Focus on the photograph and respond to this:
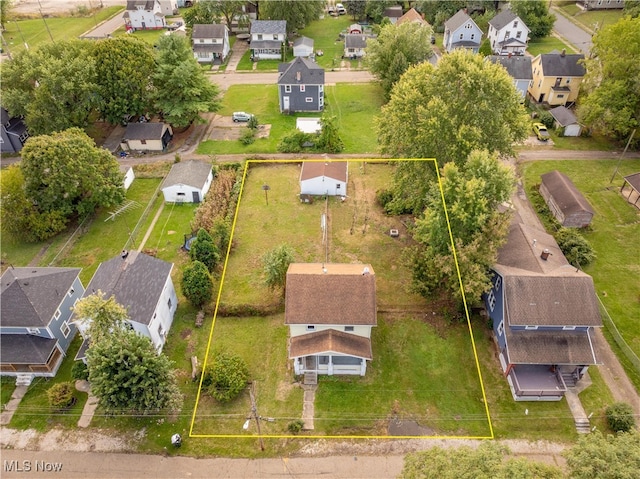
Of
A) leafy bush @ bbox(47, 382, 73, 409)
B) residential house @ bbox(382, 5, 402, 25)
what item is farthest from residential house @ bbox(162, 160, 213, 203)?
residential house @ bbox(382, 5, 402, 25)

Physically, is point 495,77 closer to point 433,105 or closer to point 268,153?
point 433,105

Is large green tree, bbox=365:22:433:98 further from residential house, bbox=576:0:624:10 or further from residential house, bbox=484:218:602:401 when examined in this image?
residential house, bbox=576:0:624:10

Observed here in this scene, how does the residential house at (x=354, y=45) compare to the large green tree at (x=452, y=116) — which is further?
the residential house at (x=354, y=45)

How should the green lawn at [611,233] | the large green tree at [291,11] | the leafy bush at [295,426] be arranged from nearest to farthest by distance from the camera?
1. the leafy bush at [295,426]
2. the green lawn at [611,233]
3. the large green tree at [291,11]

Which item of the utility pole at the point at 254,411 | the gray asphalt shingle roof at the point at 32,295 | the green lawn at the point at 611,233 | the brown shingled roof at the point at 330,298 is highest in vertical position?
the brown shingled roof at the point at 330,298

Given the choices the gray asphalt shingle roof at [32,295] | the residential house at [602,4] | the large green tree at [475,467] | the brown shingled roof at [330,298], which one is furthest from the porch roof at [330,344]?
the residential house at [602,4]

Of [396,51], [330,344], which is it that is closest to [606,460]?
[330,344]

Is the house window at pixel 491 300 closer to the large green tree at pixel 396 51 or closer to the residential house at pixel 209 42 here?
the large green tree at pixel 396 51
